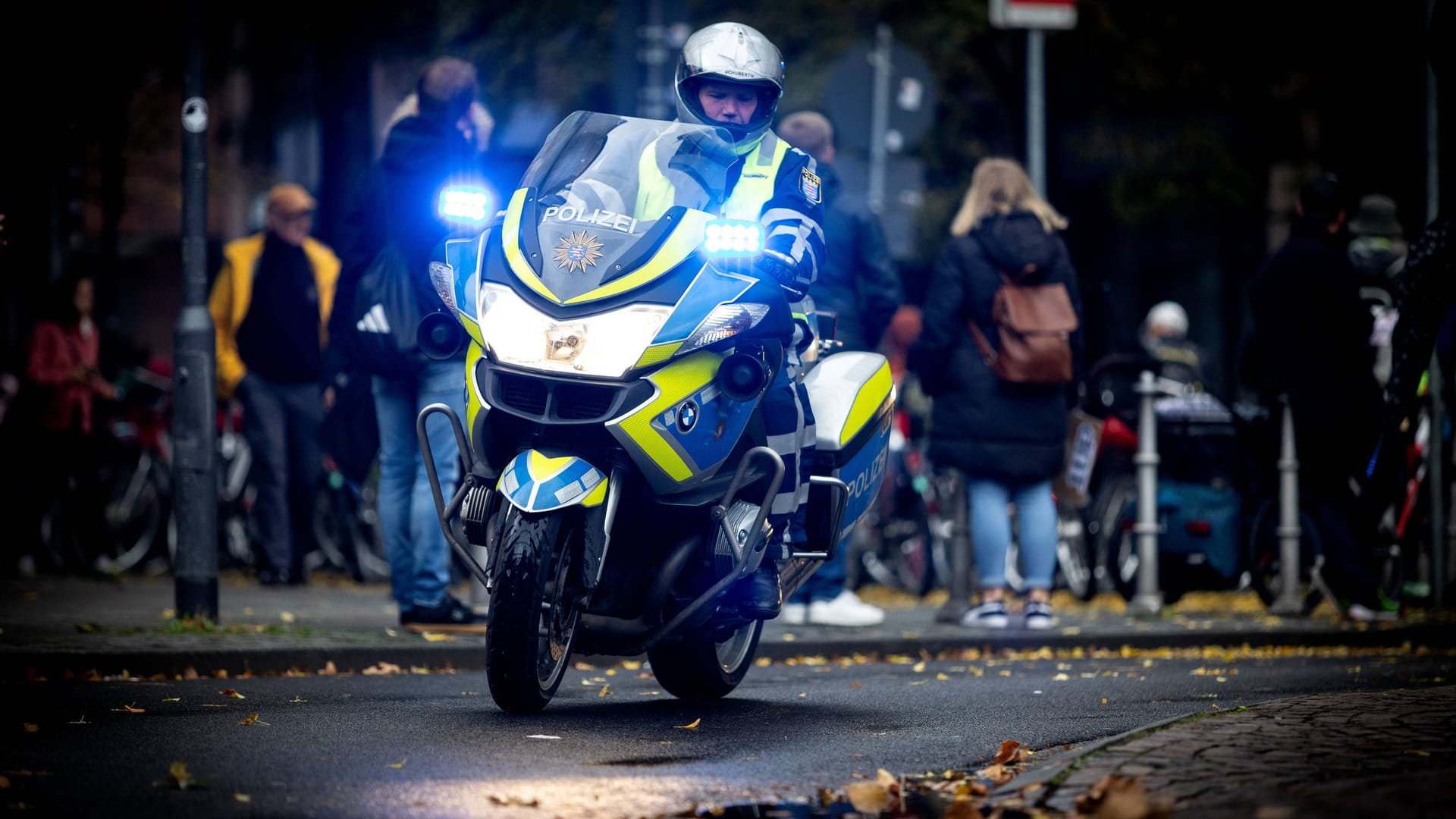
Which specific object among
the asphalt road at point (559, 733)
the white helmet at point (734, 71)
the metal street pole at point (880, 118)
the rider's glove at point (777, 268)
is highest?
the metal street pole at point (880, 118)

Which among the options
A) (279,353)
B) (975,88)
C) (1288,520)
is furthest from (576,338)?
(975,88)

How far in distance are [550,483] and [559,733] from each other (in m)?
0.74

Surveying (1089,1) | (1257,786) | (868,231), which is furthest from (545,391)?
(1089,1)

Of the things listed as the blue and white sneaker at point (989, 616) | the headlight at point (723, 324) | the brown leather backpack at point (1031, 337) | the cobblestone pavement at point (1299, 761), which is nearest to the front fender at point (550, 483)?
the headlight at point (723, 324)

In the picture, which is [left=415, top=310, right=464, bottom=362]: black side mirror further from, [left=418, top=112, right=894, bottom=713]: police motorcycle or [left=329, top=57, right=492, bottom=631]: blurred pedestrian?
[left=329, top=57, right=492, bottom=631]: blurred pedestrian

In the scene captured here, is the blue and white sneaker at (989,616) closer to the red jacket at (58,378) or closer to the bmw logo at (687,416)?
the bmw logo at (687,416)

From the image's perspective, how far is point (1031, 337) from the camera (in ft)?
34.7

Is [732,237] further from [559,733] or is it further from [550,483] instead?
[559,733]

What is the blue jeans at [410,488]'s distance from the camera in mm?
9695

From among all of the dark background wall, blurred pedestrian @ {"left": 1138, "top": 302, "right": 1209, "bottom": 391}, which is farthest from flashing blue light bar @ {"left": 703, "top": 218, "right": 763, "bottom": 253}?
the dark background wall

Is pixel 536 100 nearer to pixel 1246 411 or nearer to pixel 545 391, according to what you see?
pixel 1246 411

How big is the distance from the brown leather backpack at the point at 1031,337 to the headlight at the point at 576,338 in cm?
425

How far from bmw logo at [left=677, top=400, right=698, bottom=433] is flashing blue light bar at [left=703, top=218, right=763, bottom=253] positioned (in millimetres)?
452

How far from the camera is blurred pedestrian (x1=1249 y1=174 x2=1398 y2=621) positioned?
11523 millimetres
